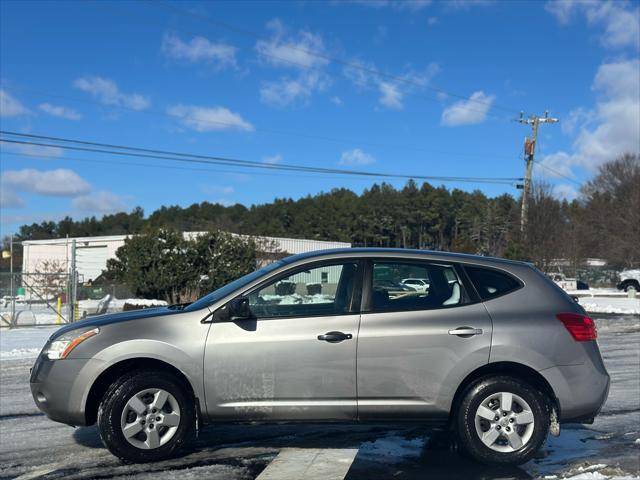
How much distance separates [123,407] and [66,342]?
0.72 meters

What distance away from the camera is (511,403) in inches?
199

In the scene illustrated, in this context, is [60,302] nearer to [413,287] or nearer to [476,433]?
[413,287]

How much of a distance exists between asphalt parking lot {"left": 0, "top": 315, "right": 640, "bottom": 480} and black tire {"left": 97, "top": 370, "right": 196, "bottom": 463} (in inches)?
4.4

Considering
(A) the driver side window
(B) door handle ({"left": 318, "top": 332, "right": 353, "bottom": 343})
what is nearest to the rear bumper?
(B) door handle ({"left": 318, "top": 332, "right": 353, "bottom": 343})

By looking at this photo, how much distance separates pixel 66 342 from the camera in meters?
5.11

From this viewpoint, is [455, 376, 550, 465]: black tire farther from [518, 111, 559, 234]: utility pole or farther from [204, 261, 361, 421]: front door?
[518, 111, 559, 234]: utility pole

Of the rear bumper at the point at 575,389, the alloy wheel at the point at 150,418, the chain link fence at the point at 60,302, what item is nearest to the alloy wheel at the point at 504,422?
the rear bumper at the point at 575,389

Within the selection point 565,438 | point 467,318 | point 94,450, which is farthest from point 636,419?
point 94,450

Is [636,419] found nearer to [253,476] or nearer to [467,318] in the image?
[467,318]

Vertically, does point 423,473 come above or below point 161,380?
below

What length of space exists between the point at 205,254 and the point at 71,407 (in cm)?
2361

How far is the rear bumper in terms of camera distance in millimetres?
5090

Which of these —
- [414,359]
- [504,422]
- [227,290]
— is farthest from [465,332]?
[227,290]

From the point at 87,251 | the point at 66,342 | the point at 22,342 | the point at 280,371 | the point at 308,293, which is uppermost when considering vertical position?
the point at 87,251
